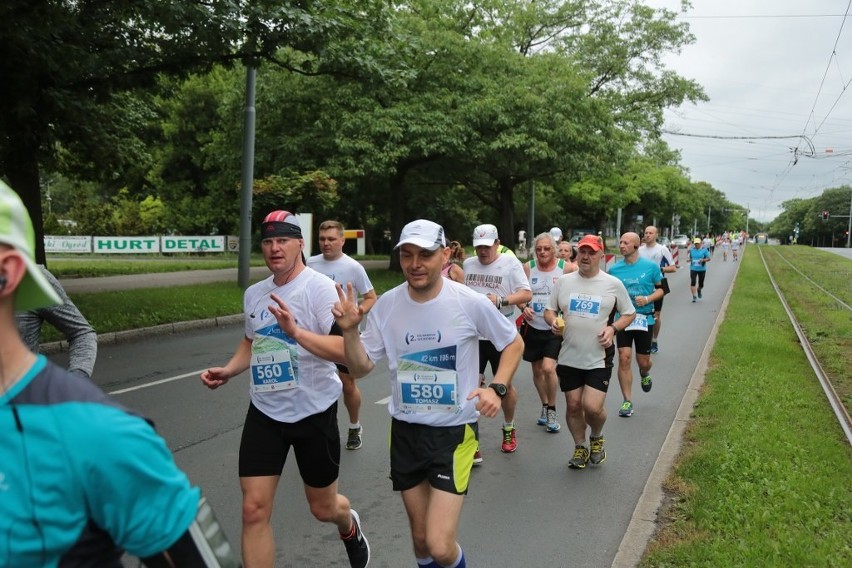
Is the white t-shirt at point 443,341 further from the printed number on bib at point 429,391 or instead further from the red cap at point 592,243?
the red cap at point 592,243

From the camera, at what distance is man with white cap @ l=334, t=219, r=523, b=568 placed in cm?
327

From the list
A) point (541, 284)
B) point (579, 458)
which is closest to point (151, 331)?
point (541, 284)

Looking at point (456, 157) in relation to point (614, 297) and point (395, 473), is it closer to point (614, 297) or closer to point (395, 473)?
point (614, 297)

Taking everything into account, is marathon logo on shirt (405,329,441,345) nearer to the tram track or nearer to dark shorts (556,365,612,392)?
dark shorts (556,365,612,392)

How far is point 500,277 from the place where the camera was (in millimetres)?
6590

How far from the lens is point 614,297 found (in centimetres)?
590

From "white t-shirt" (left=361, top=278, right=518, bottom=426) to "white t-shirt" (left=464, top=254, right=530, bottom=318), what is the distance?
3014 mm

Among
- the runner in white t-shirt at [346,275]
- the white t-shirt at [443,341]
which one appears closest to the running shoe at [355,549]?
the white t-shirt at [443,341]

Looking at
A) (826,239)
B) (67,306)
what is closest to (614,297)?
(67,306)

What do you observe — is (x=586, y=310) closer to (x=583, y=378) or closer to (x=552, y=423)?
(x=583, y=378)

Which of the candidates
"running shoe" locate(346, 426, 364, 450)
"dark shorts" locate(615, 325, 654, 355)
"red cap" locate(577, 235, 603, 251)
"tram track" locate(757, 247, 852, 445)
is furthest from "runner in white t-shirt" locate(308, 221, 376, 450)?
"tram track" locate(757, 247, 852, 445)

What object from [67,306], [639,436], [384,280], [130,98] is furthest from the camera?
[384,280]

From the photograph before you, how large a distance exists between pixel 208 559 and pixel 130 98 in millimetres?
19862

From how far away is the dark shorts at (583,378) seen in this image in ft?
18.6
